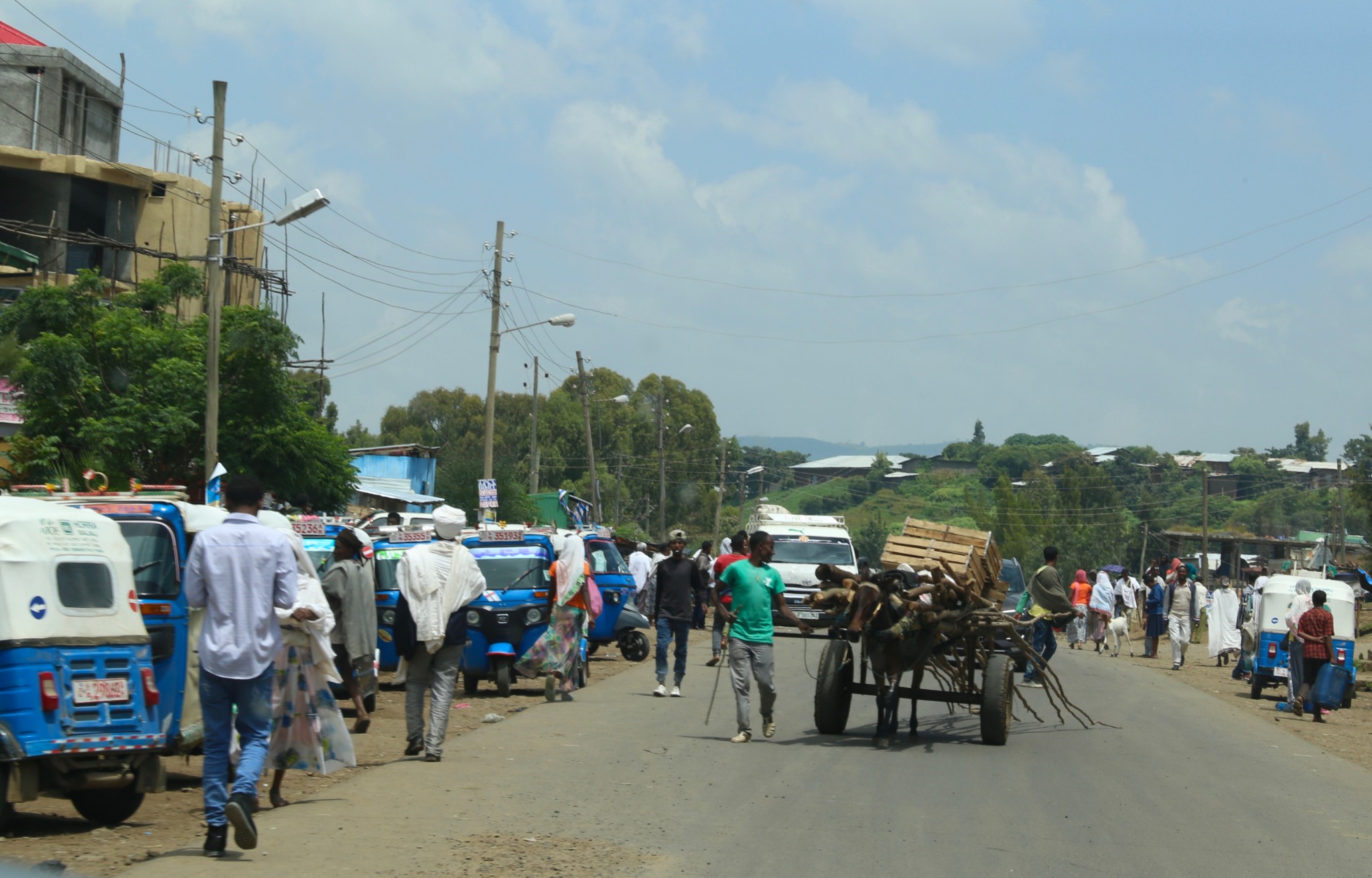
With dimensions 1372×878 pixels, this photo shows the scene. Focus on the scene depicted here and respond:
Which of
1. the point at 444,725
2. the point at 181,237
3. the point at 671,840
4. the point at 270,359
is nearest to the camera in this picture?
the point at 671,840

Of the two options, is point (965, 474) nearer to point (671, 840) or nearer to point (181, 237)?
point (181, 237)

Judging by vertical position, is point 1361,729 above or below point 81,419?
below

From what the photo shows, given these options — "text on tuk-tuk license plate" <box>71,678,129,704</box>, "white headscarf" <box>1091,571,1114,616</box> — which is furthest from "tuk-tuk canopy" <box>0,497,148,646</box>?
"white headscarf" <box>1091,571,1114,616</box>

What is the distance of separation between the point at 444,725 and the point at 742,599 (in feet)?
10.5

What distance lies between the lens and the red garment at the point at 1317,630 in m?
17.6

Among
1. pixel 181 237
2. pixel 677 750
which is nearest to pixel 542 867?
pixel 677 750

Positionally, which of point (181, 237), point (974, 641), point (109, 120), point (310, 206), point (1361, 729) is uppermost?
point (109, 120)

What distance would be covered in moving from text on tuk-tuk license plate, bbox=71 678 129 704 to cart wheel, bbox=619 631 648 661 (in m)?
15.2

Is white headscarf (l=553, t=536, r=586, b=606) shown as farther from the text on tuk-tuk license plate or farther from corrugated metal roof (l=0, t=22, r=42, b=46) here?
corrugated metal roof (l=0, t=22, r=42, b=46)

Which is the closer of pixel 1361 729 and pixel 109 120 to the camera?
pixel 1361 729

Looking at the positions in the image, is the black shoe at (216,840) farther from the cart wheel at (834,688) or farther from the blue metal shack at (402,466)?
the blue metal shack at (402,466)

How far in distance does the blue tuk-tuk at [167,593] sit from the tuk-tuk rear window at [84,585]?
62cm

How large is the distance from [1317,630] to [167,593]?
14.9 m

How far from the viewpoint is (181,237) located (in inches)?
1684
